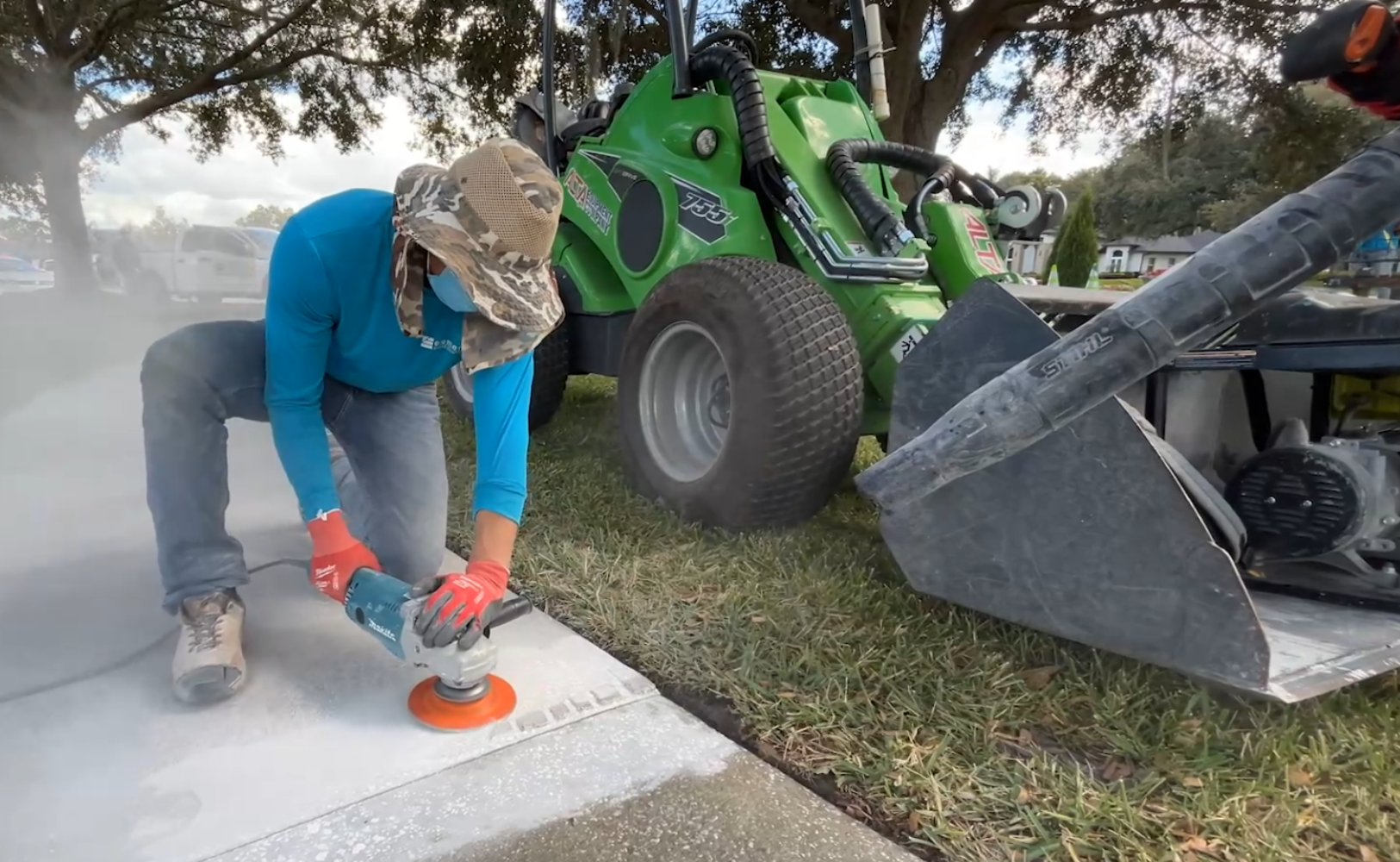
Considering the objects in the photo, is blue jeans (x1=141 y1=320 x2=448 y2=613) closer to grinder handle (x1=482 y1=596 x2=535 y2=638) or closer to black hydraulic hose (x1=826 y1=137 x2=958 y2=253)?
grinder handle (x1=482 y1=596 x2=535 y2=638)

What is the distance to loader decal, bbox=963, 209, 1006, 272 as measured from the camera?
11.0 feet

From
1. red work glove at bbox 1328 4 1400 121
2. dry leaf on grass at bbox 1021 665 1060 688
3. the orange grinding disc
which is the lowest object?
dry leaf on grass at bbox 1021 665 1060 688

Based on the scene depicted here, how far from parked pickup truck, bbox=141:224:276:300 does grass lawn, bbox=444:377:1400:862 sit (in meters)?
6.64

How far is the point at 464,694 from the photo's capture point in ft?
6.26

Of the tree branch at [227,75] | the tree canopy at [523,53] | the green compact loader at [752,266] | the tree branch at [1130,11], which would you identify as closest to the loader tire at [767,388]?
the green compact loader at [752,266]

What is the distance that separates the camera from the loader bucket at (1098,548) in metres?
1.65

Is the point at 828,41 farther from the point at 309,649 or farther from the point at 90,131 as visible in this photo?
the point at 309,649

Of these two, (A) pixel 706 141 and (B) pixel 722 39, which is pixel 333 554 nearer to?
(A) pixel 706 141

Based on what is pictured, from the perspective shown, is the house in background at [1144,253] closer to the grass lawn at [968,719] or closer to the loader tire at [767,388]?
the loader tire at [767,388]

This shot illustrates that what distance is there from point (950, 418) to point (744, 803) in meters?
0.83

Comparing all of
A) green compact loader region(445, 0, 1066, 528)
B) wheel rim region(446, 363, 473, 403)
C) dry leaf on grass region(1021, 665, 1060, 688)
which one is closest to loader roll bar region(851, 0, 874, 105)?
green compact loader region(445, 0, 1066, 528)

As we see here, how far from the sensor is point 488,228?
162 cm

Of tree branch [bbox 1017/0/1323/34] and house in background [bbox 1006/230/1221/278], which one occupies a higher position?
tree branch [bbox 1017/0/1323/34]

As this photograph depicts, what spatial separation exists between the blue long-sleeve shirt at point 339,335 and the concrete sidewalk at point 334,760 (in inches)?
17.3
